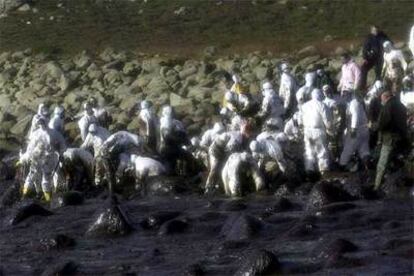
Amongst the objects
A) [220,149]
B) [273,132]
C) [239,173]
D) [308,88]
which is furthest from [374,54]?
[239,173]

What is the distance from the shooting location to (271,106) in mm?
35375

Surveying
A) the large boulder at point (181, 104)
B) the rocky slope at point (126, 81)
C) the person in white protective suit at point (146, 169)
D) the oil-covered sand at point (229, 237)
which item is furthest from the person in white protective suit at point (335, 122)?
the large boulder at point (181, 104)

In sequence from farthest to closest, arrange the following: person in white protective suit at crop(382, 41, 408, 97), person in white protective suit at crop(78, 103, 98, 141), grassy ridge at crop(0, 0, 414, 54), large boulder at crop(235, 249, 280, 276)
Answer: grassy ridge at crop(0, 0, 414, 54)
person in white protective suit at crop(78, 103, 98, 141)
person in white protective suit at crop(382, 41, 408, 97)
large boulder at crop(235, 249, 280, 276)

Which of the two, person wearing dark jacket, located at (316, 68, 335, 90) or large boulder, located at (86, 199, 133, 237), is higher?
person wearing dark jacket, located at (316, 68, 335, 90)

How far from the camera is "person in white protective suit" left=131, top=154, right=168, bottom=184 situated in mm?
33656

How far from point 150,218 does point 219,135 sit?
4.61 metres

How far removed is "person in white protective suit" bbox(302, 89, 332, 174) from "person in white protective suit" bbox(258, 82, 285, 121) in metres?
2.58

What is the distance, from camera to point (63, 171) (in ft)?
111

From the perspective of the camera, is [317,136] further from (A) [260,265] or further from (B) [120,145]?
(A) [260,265]

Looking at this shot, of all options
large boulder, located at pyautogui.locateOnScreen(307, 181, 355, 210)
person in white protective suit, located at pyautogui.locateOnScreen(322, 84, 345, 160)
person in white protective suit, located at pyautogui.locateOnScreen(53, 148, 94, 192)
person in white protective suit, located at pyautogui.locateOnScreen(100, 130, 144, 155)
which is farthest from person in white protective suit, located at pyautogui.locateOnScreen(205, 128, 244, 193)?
person in white protective suit, located at pyautogui.locateOnScreen(53, 148, 94, 192)

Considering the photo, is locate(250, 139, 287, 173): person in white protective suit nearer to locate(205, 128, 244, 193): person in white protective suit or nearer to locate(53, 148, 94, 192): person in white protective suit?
locate(205, 128, 244, 193): person in white protective suit

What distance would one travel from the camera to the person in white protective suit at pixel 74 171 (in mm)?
33906

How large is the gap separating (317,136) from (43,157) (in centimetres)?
583

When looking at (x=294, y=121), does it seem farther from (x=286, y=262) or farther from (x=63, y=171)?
(x=286, y=262)
